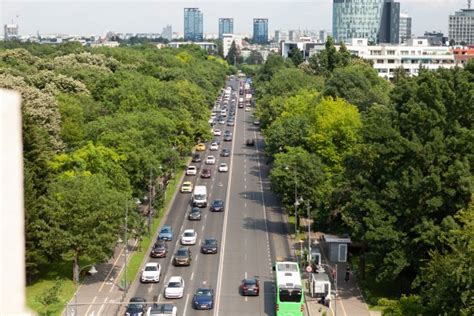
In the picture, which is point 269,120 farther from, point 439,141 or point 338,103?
point 439,141

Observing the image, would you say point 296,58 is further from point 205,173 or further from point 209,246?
point 209,246

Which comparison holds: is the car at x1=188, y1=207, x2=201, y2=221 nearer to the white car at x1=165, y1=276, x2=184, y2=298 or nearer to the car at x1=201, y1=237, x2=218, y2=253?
the car at x1=201, y1=237, x2=218, y2=253

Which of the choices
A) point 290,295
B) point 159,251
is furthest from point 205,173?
point 290,295

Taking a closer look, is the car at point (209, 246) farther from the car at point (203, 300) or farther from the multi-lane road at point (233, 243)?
the car at point (203, 300)

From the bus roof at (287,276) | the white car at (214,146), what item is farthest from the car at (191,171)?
the bus roof at (287,276)

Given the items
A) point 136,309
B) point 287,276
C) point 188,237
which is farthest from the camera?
point 188,237
